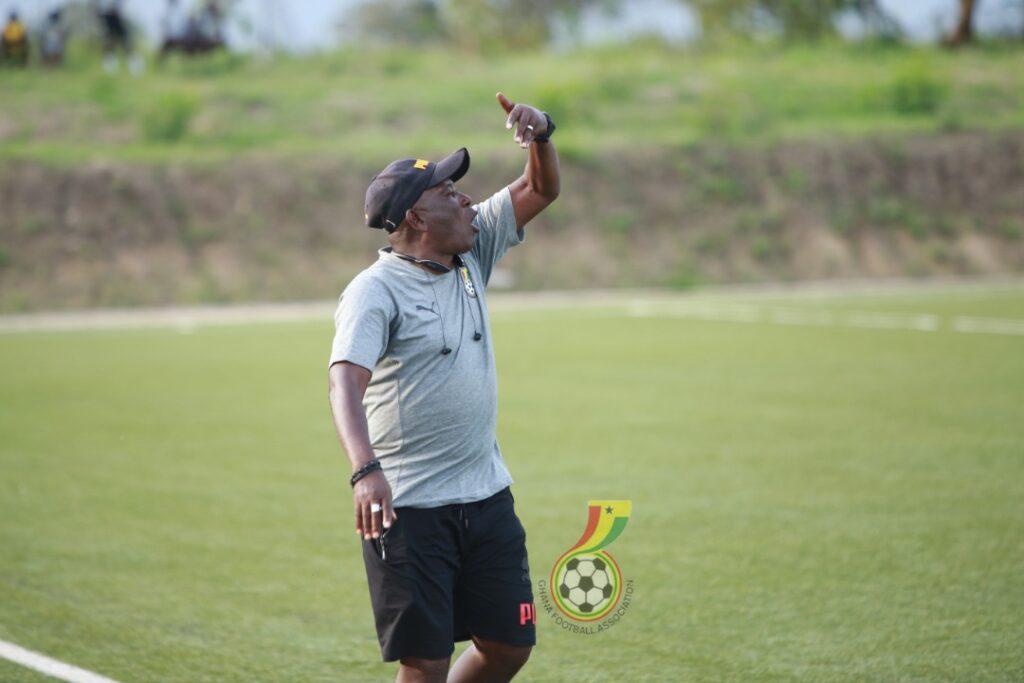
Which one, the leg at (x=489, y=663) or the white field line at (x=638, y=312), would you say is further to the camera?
the white field line at (x=638, y=312)

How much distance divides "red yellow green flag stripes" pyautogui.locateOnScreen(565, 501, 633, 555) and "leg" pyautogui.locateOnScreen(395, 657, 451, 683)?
286cm

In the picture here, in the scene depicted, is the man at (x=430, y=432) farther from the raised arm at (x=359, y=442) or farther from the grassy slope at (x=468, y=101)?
the grassy slope at (x=468, y=101)

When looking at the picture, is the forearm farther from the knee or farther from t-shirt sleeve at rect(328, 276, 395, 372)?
the knee

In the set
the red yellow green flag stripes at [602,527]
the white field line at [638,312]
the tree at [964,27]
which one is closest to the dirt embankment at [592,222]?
the white field line at [638,312]

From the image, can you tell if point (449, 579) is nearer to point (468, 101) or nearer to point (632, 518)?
point (632, 518)

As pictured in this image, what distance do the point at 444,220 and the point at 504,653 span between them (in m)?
1.37

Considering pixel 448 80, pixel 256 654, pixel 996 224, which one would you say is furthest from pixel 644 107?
pixel 256 654

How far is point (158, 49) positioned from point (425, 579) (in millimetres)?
41059

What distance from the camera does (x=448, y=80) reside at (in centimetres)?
4212

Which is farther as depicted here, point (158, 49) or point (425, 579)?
point (158, 49)

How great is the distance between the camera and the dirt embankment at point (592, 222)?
1275 inches

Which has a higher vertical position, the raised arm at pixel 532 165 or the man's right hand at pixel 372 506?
the raised arm at pixel 532 165

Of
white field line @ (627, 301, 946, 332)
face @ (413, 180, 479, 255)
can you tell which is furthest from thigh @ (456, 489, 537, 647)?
white field line @ (627, 301, 946, 332)

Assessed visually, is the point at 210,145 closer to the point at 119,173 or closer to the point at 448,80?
the point at 119,173
